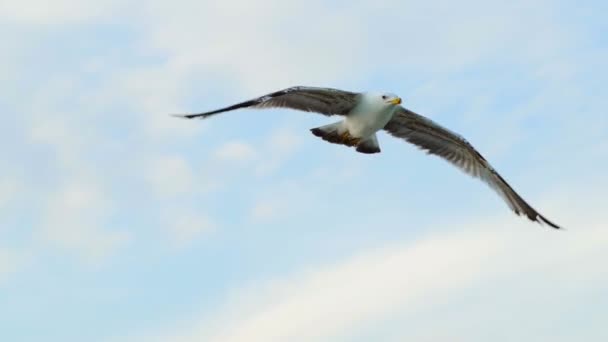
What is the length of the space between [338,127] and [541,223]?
22.8ft

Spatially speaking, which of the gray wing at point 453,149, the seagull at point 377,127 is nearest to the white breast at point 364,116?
the seagull at point 377,127

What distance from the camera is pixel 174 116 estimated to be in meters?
19.3

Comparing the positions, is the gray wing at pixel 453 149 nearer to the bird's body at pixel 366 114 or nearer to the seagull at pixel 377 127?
the seagull at pixel 377 127

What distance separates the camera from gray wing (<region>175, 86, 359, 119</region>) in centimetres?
2044

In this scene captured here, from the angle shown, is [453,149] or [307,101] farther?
[453,149]

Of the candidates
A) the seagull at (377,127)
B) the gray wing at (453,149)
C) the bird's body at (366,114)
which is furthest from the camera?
the gray wing at (453,149)

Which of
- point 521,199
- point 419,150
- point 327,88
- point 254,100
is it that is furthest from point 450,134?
point 254,100

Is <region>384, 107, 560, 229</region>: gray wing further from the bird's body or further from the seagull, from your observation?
the bird's body

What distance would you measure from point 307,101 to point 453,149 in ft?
19.7

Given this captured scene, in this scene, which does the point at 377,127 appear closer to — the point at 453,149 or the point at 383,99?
the point at 383,99

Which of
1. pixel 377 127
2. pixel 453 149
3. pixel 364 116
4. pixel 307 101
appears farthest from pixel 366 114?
pixel 453 149

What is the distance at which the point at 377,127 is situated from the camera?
2309cm

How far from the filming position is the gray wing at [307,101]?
67.1 feet

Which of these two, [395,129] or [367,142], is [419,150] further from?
[367,142]
